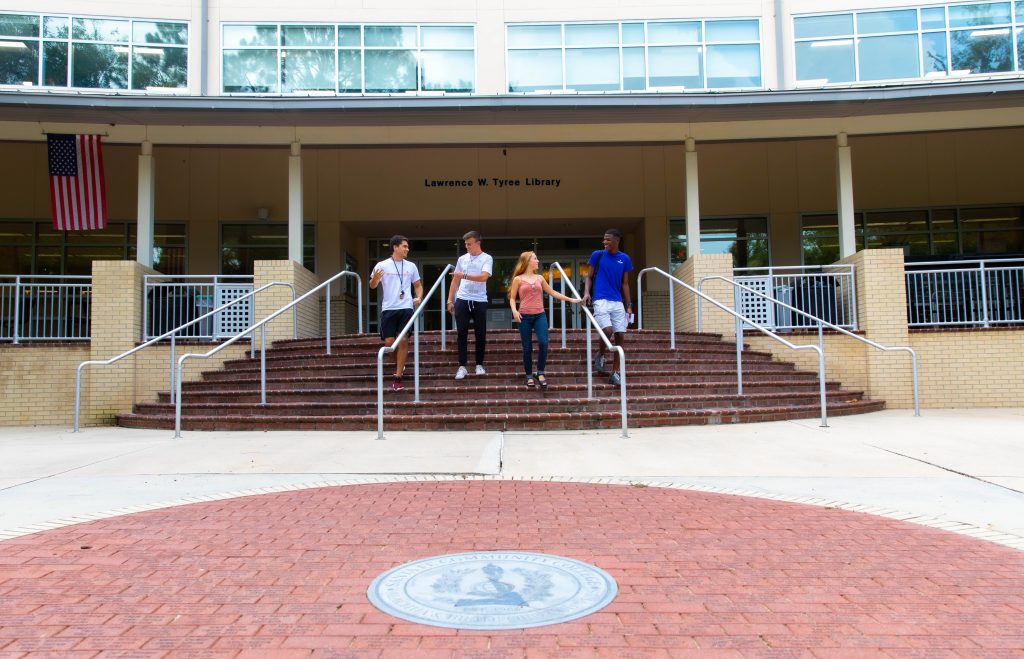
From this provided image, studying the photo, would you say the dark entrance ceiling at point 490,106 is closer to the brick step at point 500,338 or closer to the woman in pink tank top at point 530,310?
the brick step at point 500,338

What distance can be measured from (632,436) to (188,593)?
220 inches

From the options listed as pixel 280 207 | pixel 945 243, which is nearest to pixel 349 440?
pixel 280 207

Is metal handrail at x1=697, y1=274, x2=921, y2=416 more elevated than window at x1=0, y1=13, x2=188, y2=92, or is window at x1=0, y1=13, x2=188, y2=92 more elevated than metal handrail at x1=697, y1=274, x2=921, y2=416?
window at x1=0, y1=13, x2=188, y2=92

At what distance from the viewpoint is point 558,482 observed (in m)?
5.89

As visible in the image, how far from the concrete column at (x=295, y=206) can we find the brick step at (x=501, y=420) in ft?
15.6

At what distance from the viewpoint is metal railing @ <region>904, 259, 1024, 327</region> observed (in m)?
12.1

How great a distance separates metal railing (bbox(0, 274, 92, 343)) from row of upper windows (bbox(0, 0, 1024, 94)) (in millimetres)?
6787

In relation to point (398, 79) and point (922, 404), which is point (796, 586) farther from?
point (398, 79)

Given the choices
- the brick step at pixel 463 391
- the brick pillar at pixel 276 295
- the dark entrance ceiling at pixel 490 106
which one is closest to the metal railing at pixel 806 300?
the brick step at pixel 463 391

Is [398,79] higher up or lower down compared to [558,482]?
higher up

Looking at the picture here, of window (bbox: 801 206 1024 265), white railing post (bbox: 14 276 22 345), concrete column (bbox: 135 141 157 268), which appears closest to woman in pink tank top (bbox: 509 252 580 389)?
concrete column (bbox: 135 141 157 268)

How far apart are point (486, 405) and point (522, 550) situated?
514 centimetres

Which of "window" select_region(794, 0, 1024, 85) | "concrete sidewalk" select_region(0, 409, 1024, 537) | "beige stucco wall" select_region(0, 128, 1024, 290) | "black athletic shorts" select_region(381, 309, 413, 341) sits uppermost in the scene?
"window" select_region(794, 0, 1024, 85)

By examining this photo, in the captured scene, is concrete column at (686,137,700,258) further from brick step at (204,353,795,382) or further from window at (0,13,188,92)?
window at (0,13,188,92)
